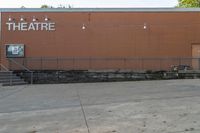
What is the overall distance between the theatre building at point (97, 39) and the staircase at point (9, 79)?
6.42 feet

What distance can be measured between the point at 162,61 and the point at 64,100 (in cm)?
1704

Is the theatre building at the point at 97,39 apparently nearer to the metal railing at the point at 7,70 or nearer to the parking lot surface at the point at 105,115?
the metal railing at the point at 7,70

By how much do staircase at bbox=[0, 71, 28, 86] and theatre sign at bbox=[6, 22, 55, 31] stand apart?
13.0ft

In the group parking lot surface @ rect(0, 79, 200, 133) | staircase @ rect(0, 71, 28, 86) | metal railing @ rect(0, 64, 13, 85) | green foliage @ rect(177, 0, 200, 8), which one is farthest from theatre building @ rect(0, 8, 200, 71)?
green foliage @ rect(177, 0, 200, 8)

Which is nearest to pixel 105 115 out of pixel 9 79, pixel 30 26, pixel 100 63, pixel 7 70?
pixel 9 79

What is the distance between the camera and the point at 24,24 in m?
33.9

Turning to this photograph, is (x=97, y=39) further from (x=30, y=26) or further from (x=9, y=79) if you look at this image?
Result: (x=9, y=79)

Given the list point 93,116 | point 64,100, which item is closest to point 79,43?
point 64,100

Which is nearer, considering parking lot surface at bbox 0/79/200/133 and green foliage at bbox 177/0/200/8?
parking lot surface at bbox 0/79/200/133

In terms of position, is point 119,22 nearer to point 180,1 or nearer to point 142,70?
point 142,70

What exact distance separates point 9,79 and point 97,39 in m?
7.52

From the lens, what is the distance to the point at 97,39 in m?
33.8

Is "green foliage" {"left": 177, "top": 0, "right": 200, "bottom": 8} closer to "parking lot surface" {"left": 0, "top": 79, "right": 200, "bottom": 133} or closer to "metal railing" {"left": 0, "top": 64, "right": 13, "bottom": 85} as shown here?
"metal railing" {"left": 0, "top": 64, "right": 13, "bottom": 85}

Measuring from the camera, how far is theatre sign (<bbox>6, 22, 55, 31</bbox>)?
111 feet
